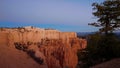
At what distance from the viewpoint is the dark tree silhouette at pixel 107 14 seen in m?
15.6

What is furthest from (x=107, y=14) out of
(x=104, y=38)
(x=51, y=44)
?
(x=51, y=44)

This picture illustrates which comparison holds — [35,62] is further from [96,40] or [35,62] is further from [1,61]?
[96,40]

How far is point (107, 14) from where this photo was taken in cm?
1587

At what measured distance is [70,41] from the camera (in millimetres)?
44875

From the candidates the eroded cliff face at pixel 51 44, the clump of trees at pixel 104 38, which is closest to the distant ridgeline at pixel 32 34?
the eroded cliff face at pixel 51 44

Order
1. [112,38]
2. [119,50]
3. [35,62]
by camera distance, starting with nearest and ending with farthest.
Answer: [119,50]
[112,38]
[35,62]

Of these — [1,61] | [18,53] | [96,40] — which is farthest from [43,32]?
[96,40]

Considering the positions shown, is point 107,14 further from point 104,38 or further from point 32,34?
point 32,34

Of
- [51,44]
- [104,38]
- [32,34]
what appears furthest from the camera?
[32,34]

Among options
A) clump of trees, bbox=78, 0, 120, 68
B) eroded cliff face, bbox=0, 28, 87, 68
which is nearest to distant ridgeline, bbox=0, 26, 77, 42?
eroded cliff face, bbox=0, 28, 87, 68

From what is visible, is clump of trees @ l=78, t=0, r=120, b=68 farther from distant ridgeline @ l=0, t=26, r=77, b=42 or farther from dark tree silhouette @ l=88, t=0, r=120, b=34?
distant ridgeline @ l=0, t=26, r=77, b=42

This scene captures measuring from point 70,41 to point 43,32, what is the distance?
4681 millimetres

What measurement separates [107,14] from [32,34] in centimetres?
2525

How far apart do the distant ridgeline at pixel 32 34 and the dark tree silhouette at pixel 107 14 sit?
19.6 meters
